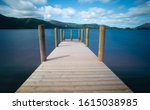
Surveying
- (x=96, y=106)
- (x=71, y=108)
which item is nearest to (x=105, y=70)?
(x=96, y=106)

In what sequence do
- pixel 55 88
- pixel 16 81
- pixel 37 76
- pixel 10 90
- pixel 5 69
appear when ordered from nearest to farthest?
pixel 55 88 < pixel 37 76 < pixel 10 90 < pixel 16 81 < pixel 5 69

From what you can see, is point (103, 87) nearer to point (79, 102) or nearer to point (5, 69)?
point (79, 102)

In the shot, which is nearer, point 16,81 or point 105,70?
point 105,70

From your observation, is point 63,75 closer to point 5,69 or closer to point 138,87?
point 138,87

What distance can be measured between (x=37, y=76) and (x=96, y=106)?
2128mm

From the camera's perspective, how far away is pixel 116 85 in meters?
3.12

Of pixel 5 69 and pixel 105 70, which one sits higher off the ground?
pixel 105 70

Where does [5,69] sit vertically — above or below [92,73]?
below

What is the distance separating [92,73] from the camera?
3.92 metres

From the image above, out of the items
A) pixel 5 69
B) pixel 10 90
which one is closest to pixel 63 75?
pixel 10 90

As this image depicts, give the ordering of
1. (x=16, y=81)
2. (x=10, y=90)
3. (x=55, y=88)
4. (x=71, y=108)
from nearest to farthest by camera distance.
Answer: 1. (x=71, y=108)
2. (x=55, y=88)
3. (x=10, y=90)
4. (x=16, y=81)

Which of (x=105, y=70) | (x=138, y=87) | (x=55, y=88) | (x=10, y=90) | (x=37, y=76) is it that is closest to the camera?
(x=55, y=88)

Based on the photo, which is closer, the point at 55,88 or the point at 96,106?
the point at 96,106

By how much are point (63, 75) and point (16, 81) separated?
5.04 meters
